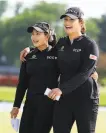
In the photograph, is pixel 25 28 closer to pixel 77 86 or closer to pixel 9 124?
pixel 9 124

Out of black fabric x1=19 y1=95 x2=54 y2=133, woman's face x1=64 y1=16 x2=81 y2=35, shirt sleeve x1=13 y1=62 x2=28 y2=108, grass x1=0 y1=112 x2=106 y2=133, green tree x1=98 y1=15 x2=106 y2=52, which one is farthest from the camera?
green tree x1=98 y1=15 x2=106 y2=52

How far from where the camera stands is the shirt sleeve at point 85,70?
220 inches

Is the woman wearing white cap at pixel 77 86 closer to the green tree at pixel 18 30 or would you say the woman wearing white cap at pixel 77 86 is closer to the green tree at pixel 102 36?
the green tree at pixel 18 30

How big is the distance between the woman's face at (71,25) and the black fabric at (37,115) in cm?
85

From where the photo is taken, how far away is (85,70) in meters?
5.63

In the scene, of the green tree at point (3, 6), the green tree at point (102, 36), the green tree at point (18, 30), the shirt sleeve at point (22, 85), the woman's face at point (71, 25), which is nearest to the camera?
the woman's face at point (71, 25)

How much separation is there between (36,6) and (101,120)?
86.0 metres

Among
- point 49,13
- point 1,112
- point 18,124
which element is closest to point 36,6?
point 49,13

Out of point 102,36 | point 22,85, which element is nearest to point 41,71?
point 22,85

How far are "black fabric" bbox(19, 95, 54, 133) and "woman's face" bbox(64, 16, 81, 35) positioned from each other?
85cm

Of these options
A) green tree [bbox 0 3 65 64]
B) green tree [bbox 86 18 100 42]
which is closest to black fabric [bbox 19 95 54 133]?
green tree [bbox 0 3 65 64]

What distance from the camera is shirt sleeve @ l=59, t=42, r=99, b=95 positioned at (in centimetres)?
559

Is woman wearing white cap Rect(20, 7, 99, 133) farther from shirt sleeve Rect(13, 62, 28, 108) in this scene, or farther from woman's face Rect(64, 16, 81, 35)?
shirt sleeve Rect(13, 62, 28, 108)

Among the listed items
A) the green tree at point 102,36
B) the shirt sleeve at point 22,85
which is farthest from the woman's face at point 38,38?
the green tree at point 102,36
